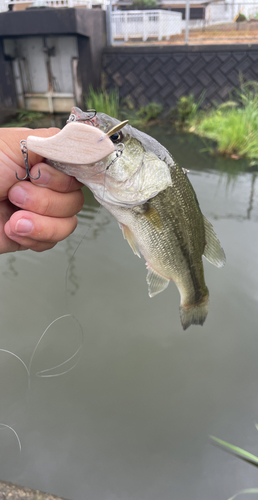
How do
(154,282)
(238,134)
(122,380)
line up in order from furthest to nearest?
(238,134)
(122,380)
(154,282)

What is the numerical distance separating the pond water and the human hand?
83cm

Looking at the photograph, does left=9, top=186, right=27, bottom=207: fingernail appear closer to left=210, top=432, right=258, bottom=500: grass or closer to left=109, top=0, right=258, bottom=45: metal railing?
left=210, top=432, right=258, bottom=500: grass

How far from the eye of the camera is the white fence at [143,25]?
27.9ft

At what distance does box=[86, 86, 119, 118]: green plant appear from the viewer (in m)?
7.00

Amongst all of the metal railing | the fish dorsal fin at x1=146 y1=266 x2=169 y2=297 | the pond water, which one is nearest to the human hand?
the fish dorsal fin at x1=146 y1=266 x2=169 y2=297

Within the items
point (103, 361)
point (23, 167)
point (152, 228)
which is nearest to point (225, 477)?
point (103, 361)

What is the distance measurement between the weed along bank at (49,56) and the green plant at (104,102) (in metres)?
0.28

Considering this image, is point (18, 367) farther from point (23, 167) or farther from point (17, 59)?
point (17, 59)

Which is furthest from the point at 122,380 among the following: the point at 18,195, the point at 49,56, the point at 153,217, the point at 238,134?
the point at 49,56

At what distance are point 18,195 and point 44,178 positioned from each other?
13cm

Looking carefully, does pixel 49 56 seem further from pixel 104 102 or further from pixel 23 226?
pixel 23 226

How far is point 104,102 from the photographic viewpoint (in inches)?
303

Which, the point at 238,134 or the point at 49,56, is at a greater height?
the point at 49,56

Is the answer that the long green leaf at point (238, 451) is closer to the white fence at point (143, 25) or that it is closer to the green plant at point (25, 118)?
the green plant at point (25, 118)
